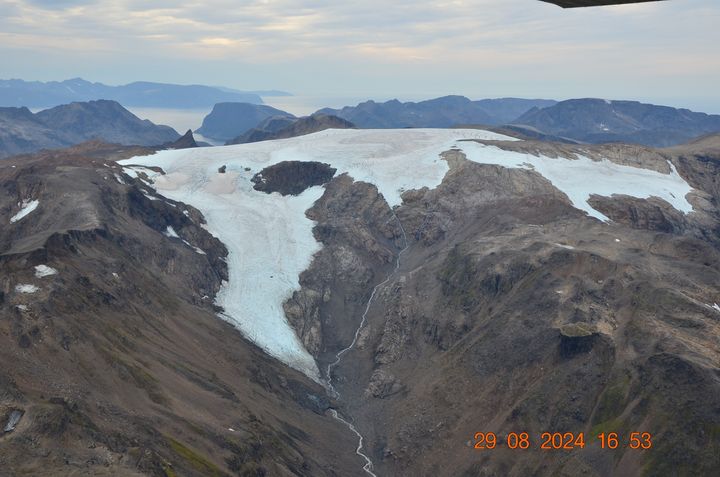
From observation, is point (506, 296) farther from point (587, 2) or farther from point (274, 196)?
point (587, 2)

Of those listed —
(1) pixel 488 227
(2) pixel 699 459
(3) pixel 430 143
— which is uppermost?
(3) pixel 430 143

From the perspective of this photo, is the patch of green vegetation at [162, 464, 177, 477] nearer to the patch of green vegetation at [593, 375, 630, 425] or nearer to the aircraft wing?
the patch of green vegetation at [593, 375, 630, 425]

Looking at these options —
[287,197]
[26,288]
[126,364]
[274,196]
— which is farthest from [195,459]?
[274,196]

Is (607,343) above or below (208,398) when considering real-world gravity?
above

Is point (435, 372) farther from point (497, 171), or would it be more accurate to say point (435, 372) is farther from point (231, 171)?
point (231, 171)

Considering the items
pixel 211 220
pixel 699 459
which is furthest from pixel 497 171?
pixel 699 459

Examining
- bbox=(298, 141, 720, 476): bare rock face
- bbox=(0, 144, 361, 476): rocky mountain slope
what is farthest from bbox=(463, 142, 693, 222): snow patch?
bbox=(0, 144, 361, 476): rocky mountain slope
